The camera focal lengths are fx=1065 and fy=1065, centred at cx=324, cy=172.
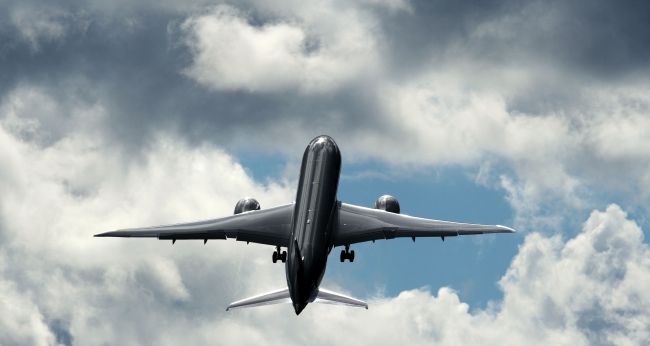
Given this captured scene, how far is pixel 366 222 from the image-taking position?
338 ft

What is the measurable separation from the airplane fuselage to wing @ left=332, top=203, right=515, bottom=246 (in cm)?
160

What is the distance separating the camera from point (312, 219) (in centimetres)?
9656

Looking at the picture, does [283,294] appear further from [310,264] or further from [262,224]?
[262,224]

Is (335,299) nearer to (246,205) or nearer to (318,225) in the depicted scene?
(318,225)

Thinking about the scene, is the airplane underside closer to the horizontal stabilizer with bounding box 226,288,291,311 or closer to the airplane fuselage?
the horizontal stabilizer with bounding box 226,288,291,311

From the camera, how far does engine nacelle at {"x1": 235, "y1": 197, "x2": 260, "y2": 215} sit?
111 meters

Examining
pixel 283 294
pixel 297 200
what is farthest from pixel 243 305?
pixel 297 200

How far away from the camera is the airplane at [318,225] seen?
320ft

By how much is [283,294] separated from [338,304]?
501 centimetres

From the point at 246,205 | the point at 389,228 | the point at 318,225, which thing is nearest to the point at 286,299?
the point at 318,225

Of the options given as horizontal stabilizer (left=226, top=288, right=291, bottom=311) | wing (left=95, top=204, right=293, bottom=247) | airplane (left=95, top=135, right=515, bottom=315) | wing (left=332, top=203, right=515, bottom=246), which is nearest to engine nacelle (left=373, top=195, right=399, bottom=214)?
airplane (left=95, top=135, right=515, bottom=315)

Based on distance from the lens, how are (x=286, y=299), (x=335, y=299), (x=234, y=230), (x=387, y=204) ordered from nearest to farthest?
1. (x=335, y=299)
2. (x=286, y=299)
3. (x=234, y=230)
4. (x=387, y=204)

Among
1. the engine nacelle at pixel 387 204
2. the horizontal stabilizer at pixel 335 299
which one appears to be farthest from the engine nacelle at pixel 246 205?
the horizontal stabilizer at pixel 335 299

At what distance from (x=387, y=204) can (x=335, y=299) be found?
23222 millimetres
